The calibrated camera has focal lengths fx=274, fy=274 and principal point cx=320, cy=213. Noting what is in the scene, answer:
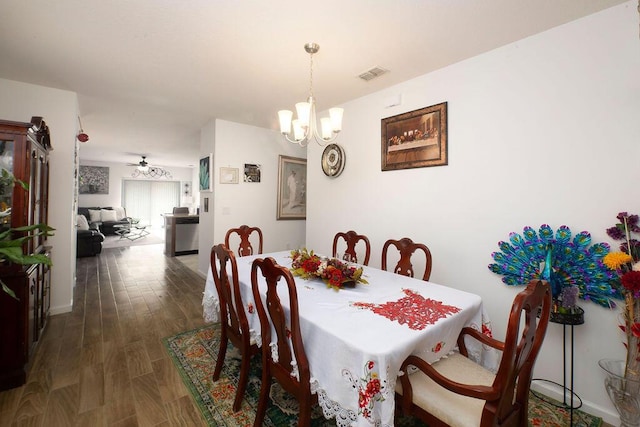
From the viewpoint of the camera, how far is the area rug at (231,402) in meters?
1.58

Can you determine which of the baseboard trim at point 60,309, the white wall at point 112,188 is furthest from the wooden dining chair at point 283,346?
the white wall at point 112,188

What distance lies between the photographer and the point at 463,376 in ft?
4.13

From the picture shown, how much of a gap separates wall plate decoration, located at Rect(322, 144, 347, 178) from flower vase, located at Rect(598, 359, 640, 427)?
2658mm

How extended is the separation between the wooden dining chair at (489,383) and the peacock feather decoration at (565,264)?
2.41 ft

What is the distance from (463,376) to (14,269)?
2.76m

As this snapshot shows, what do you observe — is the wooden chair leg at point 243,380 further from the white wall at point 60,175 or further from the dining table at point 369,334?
the white wall at point 60,175

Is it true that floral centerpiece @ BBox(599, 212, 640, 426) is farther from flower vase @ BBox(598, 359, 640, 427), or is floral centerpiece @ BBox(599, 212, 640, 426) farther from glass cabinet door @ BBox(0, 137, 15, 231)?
glass cabinet door @ BBox(0, 137, 15, 231)

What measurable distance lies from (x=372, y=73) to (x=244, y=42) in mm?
1145

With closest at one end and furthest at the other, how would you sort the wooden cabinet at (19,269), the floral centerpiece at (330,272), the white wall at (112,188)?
the floral centerpiece at (330,272) → the wooden cabinet at (19,269) → the white wall at (112,188)

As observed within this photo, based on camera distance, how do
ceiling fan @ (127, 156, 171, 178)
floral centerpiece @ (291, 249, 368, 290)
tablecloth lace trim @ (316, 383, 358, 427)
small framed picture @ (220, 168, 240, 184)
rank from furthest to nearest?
ceiling fan @ (127, 156, 171, 178)
small framed picture @ (220, 168, 240, 184)
floral centerpiece @ (291, 249, 368, 290)
tablecloth lace trim @ (316, 383, 358, 427)

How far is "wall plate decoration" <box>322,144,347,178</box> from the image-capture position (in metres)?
3.28

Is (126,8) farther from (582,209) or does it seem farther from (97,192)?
(97,192)

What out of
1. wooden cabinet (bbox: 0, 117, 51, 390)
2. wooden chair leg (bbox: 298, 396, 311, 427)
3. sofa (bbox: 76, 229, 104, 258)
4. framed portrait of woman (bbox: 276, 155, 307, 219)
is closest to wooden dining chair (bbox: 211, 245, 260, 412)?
wooden chair leg (bbox: 298, 396, 311, 427)

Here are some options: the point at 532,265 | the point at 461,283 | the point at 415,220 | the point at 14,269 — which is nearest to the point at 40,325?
the point at 14,269
